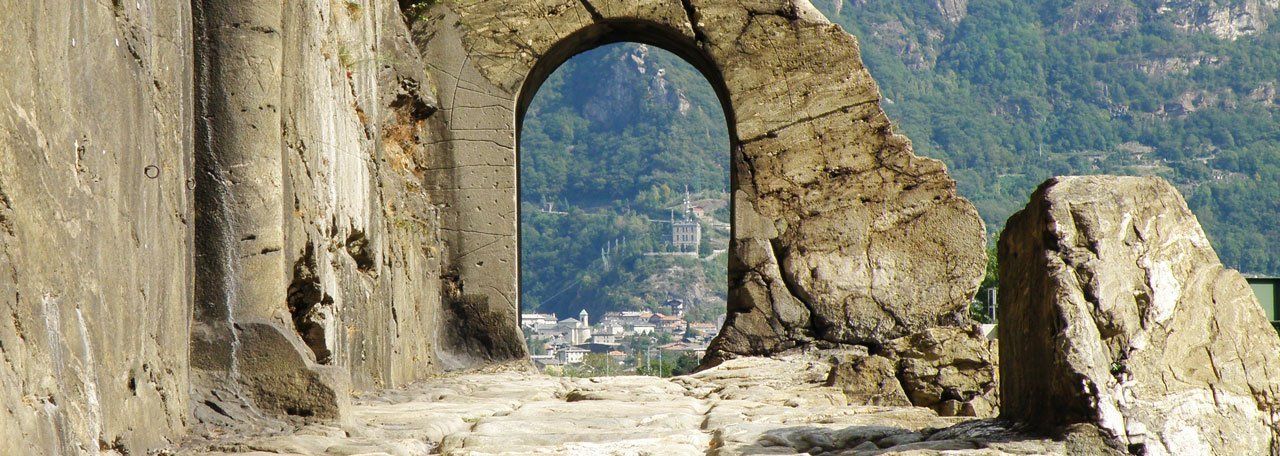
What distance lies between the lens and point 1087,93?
58000mm

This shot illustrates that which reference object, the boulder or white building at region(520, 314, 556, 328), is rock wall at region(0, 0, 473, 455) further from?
white building at region(520, 314, 556, 328)

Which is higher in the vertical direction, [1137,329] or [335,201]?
[335,201]

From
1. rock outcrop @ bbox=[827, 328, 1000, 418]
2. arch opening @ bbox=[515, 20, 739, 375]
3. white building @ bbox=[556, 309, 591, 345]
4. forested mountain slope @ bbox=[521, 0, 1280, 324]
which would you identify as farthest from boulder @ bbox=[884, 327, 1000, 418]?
forested mountain slope @ bbox=[521, 0, 1280, 324]

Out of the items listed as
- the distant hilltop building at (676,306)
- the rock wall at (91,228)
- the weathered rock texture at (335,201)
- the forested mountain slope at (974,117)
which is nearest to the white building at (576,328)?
the forested mountain slope at (974,117)

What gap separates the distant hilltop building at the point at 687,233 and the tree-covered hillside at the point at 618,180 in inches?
20.3

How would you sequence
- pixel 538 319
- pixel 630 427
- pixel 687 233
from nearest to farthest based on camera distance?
pixel 630 427 < pixel 538 319 < pixel 687 233

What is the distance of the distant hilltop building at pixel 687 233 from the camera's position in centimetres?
5450

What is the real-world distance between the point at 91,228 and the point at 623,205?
5493cm

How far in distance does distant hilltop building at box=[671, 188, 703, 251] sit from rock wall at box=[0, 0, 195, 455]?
4866 centimetres

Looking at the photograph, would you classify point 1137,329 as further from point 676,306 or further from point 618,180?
point 618,180

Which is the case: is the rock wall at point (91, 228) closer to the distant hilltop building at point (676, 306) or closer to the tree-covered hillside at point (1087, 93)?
the tree-covered hillside at point (1087, 93)

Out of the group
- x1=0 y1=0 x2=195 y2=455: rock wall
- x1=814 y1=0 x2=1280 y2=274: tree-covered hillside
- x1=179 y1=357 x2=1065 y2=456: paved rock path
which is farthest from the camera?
x1=814 y1=0 x2=1280 y2=274: tree-covered hillside

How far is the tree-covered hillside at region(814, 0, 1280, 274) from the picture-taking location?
50.3m

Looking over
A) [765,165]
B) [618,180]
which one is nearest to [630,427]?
[765,165]
